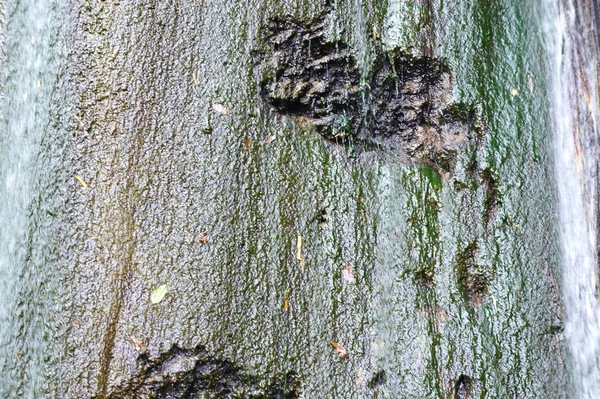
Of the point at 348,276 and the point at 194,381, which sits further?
the point at 348,276

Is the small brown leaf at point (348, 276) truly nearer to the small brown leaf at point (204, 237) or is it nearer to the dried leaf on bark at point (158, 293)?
the small brown leaf at point (204, 237)

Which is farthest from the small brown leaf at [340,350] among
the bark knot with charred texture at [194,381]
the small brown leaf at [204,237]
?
the small brown leaf at [204,237]

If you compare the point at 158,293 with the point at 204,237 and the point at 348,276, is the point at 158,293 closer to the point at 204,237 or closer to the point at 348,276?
the point at 204,237

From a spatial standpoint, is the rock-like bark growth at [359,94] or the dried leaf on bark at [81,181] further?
the rock-like bark growth at [359,94]

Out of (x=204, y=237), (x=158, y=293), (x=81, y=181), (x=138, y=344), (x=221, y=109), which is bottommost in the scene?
(x=138, y=344)

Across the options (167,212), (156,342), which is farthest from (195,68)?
(156,342)

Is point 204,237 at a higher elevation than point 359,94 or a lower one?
lower

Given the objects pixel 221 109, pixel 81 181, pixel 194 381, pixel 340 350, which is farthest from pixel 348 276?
pixel 81 181
